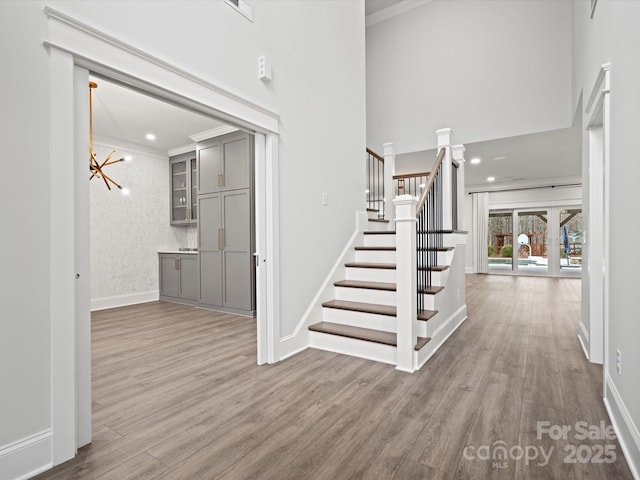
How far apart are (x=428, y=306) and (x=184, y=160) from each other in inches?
198

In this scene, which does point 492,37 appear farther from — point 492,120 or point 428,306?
point 428,306

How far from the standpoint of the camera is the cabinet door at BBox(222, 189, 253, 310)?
15.3ft

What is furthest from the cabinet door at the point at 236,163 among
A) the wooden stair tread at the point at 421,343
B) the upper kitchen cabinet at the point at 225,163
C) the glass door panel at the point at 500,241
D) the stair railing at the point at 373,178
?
the glass door panel at the point at 500,241

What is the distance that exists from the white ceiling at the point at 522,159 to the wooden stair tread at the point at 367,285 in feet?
11.4

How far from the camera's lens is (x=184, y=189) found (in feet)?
20.1

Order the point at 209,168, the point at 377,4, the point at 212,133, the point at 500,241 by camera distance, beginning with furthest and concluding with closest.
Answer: the point at 500,241 < the point at 377,4 < the point at 209,168 < the point at 212,133

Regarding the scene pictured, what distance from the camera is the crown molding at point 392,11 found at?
610 cm

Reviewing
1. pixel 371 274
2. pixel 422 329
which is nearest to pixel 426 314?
pixel 422 329

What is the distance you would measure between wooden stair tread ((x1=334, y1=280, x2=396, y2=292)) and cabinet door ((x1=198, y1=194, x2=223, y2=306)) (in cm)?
223

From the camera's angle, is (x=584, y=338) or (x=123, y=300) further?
(x=123, y=300)

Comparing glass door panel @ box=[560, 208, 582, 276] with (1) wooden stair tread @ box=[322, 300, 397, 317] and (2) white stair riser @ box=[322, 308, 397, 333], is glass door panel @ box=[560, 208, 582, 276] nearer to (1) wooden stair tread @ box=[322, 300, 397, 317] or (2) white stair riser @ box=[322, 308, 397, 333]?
(1) wooden stair tread @ box=[322, 300, 397, 317]

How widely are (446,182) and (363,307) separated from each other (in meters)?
1.99

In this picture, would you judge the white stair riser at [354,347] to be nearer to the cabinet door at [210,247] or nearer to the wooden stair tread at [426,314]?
the wooden stair tread at [426,314]

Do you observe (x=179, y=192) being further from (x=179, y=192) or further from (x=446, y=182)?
(x=446, y=182)
